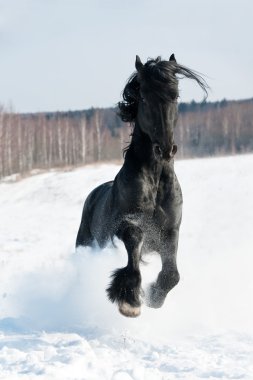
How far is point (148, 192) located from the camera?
5359 mm

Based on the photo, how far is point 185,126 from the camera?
7956 cm

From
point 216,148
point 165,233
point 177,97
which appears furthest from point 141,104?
point 216,148

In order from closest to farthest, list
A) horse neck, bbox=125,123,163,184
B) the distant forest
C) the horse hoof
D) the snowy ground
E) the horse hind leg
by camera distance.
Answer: the snowy ground → the horse hoof → horse neck, bbox=125,123,163,184 → the horse hind leg → the distant forest

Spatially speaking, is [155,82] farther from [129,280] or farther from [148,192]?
[129,280]

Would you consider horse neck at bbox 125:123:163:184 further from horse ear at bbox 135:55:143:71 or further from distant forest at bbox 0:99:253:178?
distant forest at bbox 0:99:253:178

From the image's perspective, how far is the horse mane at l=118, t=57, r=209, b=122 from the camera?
5039 mm

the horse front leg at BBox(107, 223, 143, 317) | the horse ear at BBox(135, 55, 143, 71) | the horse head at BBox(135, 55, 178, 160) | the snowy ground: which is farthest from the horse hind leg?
the horse ear at BBox(135, 55, 143, 71)

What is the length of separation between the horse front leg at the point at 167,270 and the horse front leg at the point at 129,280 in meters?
0.31

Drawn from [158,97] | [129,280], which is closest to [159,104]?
[158,97]

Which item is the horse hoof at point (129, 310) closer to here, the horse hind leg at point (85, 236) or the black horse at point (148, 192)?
the black horse at point (148, 192)

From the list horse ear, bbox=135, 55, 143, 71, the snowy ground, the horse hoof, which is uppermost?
horse ear, bbox=135, 55, 143, 71

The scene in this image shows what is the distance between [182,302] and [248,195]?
61.7 feet

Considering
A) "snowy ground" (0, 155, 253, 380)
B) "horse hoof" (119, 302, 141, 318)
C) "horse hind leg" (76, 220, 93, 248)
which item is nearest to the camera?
"snowy ground" (0, 155, 253, 380)

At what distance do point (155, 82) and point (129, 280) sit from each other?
5.83ft
